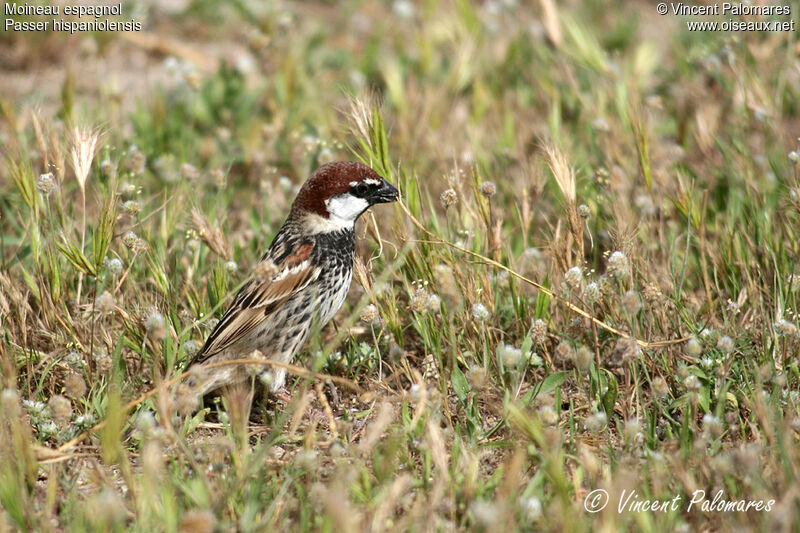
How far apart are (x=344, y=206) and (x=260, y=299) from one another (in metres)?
0.63

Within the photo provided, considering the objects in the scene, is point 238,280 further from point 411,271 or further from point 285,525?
point 285,525

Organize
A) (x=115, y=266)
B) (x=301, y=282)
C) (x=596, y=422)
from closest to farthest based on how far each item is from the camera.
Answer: (x=596, y=422) < (x=115, y=266) < (x=301, y=282)

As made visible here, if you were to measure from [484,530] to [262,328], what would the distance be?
1646mm

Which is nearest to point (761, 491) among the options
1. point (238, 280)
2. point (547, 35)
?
point (238, 280)

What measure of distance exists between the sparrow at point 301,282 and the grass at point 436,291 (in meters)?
0.14

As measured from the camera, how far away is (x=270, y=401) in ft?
14.2

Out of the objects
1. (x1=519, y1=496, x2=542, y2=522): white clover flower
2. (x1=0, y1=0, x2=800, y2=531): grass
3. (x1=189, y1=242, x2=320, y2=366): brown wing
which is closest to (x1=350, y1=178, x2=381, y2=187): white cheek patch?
(x1=0, y1=0, x2=800, y2=531): grass

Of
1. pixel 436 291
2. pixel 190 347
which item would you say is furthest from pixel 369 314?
pixel 190 347

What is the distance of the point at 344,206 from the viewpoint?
4.29 meters

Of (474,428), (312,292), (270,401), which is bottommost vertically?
(270,401)

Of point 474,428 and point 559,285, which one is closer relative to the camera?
point 474,428

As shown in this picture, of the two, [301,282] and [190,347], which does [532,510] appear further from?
[190,347]

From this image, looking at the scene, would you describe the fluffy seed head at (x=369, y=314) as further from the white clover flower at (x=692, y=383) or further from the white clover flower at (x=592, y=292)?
the white clover flower at (x=692, y=383)

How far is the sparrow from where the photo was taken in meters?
3.98
